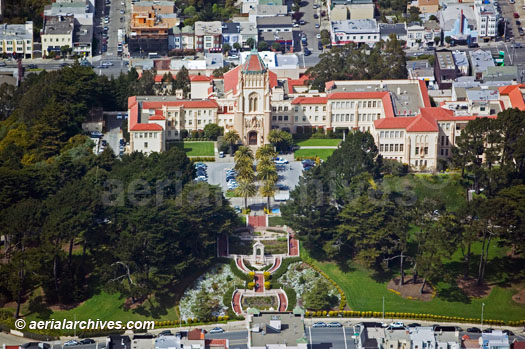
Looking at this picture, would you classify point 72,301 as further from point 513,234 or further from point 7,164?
point 513,234

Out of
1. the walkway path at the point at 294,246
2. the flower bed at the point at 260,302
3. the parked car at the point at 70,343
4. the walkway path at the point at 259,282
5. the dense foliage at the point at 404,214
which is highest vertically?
the dense foliage at the point at 404,214

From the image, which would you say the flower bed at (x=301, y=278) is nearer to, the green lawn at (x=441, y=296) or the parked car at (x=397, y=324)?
the green lawn at (x=441, y=296)

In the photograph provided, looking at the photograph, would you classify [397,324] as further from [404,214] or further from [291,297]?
[404,214]

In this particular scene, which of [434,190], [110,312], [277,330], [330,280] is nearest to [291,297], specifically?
[330,280]

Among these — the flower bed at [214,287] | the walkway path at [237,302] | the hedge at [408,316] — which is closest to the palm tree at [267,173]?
the flower bed at [214,287]

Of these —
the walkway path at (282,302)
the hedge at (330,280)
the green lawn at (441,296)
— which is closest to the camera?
the green lawn at (441,296)
